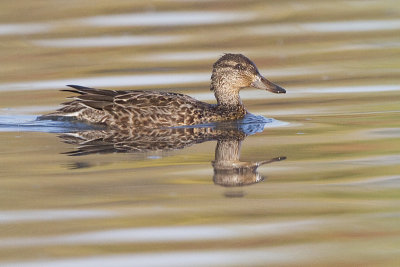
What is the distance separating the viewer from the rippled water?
699cm

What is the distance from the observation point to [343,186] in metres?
8.45

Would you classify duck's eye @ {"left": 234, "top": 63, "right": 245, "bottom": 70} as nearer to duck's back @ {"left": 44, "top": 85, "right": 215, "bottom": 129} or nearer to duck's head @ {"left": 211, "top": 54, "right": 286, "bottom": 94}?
duck's head @ {"left": 211, "top": 54, "right": 286, "bottom": 94}

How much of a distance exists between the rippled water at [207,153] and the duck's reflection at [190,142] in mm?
26

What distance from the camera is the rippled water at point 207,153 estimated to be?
699 cm

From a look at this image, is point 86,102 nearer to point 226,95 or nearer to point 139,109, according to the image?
point 139,109

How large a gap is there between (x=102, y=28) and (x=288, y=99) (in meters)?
6.49

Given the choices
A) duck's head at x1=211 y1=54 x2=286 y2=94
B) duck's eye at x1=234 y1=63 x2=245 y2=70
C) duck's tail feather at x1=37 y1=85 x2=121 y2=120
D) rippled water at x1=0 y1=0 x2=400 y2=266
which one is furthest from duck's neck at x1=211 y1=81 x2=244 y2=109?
duck's tail feather at x1=37 y1=85 x2=121 y2=120

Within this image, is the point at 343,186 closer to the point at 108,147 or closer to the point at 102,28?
the point at 108,147

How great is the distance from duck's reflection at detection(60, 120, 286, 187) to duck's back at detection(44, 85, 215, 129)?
0.56 feet

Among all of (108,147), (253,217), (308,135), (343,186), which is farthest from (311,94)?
(253,217)

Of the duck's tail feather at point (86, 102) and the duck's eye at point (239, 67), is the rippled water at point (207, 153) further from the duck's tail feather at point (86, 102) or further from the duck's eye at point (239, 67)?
the duck's eye at point (239, 67)

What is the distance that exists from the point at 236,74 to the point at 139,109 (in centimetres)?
138

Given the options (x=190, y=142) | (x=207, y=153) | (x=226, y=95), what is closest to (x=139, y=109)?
(x=226, y=95)

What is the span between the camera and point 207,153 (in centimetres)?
1016
